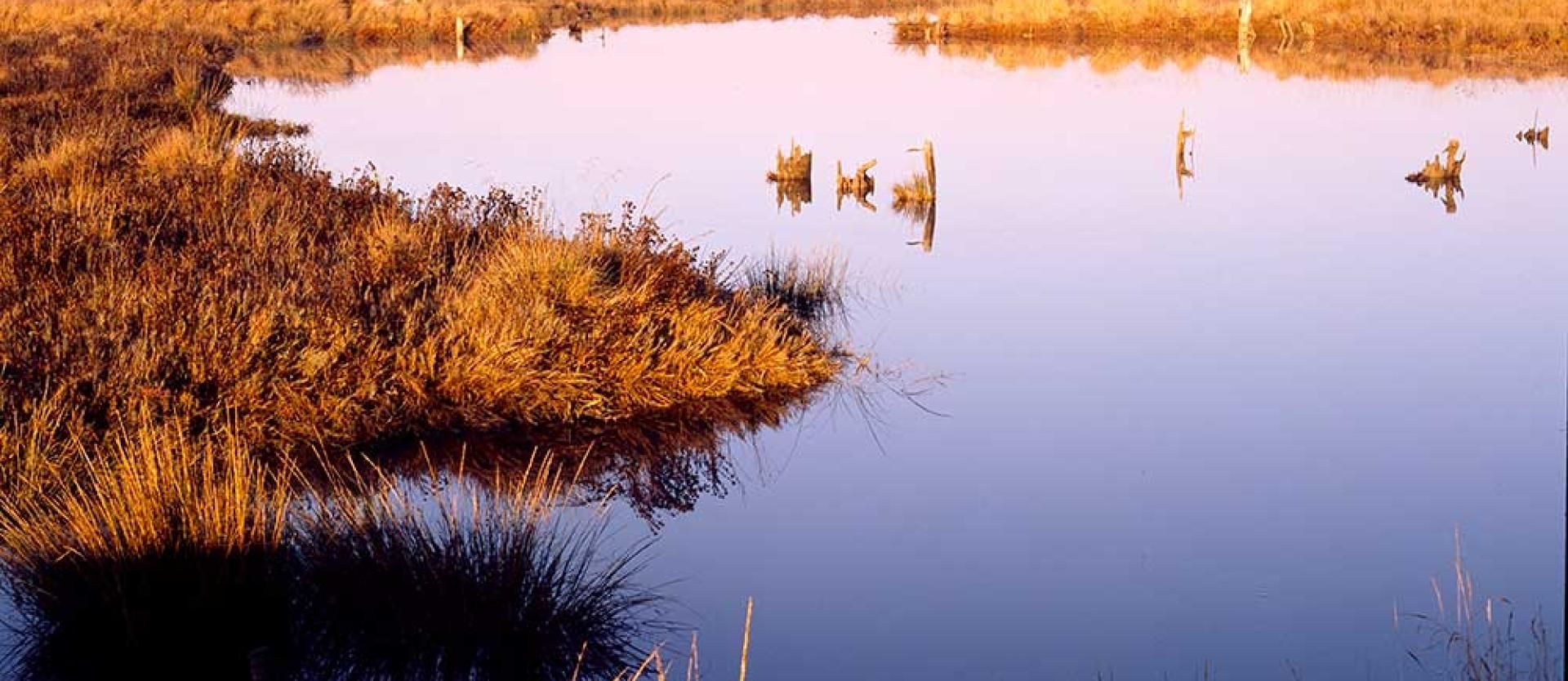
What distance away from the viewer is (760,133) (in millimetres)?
22109

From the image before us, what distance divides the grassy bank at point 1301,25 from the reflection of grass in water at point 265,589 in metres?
27.3

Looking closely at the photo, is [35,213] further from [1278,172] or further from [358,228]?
[1278,172]

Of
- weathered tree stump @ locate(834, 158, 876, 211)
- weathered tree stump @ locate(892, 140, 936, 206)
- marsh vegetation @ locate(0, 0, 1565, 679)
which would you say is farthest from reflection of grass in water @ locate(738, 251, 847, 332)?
weathered tree stump @ locate(834, 158, 876, 211)

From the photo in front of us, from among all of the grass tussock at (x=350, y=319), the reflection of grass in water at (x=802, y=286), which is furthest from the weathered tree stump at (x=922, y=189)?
the grass tussock at (x=350, y=319)

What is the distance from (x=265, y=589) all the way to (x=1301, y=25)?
110 feet

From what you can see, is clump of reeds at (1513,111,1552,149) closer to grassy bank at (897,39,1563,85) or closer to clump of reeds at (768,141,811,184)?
grassy bank at (897,39,1563,85)

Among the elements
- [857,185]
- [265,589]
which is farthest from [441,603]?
[857,185]

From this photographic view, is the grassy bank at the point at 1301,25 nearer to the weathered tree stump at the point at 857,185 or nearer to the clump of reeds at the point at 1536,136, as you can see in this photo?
the clump of reeds at the point at 1536,136

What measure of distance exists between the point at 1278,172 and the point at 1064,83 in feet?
34.6

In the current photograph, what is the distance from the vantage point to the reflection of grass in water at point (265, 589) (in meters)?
5.80

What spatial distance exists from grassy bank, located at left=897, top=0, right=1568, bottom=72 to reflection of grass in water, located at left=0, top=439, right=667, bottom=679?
89.7 feet

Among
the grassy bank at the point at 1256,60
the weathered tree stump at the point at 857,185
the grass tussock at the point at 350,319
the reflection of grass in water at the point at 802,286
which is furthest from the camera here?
the grassy bank at the point at 1256,60

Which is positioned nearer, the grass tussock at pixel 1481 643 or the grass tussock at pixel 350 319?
the grass tussock at pixel 1481 643

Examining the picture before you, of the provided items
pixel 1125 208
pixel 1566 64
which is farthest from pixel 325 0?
pixel 1125 208
